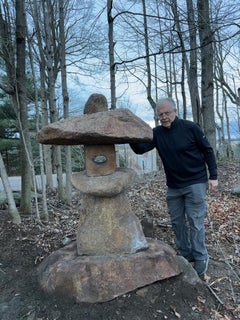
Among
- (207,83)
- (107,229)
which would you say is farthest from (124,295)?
(207,83)

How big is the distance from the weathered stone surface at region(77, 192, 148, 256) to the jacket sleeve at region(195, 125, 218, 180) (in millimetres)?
1045

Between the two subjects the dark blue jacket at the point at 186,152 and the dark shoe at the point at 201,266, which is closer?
the dark blue jacket at the point at 186,152

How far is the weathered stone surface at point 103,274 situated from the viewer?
2898 millimetres

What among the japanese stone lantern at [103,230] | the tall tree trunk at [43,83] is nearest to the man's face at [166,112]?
the japanese stone lantern at [103,230]

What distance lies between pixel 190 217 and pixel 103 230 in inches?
39.8

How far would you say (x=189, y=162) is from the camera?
10.9 feet

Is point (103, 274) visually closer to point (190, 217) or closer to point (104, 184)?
point (104, 184)

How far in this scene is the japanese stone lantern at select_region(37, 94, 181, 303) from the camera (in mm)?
2916

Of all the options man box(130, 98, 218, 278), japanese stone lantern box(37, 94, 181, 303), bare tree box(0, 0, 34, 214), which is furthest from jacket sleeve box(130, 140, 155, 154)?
bare tree box(0, 0, 34, 214)

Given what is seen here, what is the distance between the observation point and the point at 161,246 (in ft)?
11.3

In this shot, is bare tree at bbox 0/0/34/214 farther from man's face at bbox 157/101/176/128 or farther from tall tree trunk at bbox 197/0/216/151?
tall tree trunk at bbox 197/0/216/151

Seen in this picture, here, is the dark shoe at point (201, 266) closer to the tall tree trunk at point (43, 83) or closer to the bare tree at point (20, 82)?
the bare tree at point (20, 82)

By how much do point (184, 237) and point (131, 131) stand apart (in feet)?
5.20

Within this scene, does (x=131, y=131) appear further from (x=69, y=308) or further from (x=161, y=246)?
(x=69, y=308)
